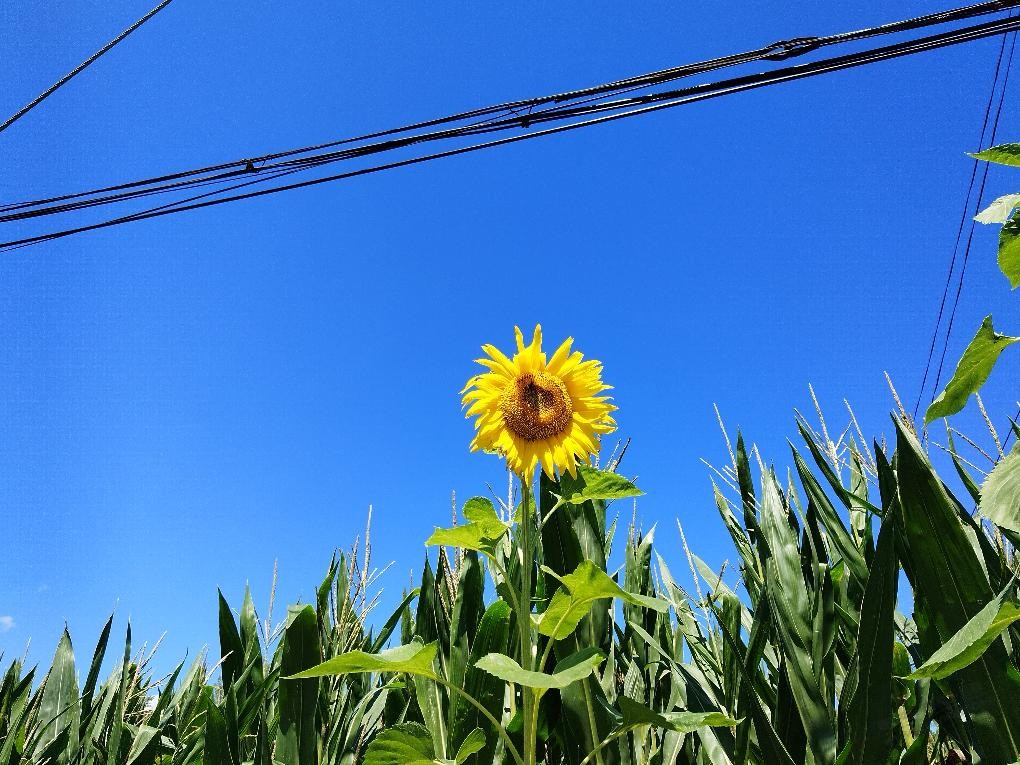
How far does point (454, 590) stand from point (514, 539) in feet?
0.47

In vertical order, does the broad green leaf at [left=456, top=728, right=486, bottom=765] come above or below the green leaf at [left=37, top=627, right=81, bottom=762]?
below

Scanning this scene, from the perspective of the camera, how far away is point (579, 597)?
0.78 metres

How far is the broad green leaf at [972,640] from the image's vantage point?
49 centimetres

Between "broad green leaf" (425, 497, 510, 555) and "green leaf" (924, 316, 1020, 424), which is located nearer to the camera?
"green leaf" (924, 316, 1020, 424)

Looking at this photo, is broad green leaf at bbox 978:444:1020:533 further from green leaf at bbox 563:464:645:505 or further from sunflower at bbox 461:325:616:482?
sunflower at bbox 461:325:616:482

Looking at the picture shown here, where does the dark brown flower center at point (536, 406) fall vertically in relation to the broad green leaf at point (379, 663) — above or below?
above

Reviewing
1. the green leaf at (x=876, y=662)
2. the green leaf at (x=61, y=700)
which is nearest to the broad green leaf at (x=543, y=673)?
the green leaf at (x=876, y=662)

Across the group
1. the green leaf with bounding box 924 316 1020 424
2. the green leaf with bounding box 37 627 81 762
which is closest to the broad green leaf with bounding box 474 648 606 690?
the green leaf with bounding box 924 316 1020 424

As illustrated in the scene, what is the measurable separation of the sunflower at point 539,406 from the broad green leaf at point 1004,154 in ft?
1.91

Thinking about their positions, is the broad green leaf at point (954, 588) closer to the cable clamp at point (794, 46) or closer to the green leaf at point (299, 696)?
the green leaf at point (299, 696)

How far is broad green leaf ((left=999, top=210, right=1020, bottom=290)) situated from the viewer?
22.1 inches

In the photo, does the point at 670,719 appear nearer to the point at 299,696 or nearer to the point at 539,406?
the point at 539,406

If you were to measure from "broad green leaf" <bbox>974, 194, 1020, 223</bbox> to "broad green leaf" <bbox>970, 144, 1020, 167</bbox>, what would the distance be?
4 cm

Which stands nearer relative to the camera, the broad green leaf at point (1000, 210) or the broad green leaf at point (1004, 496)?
the broad green leaf at point (1004, 496)
